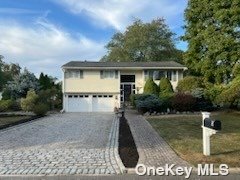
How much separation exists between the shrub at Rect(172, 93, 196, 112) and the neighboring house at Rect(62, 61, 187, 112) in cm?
1224

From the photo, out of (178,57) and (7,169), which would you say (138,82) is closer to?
(178,57)

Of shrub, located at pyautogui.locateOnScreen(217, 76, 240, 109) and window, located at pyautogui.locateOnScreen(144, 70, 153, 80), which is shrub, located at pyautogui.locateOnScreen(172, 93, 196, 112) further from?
window, located at pyautogui.locateOnScreen(144, 70, 153, 80)

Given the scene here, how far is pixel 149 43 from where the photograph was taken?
61469 mm

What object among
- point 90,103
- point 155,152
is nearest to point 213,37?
point 90,103

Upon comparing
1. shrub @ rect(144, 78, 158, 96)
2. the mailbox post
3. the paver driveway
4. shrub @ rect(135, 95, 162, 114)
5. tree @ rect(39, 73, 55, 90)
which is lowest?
the paver driveway

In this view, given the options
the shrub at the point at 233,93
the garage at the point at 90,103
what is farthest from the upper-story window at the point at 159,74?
the shrub at the point at 233,93

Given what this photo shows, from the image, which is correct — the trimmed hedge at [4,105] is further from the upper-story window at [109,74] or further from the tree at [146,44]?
the tree at [146,44]

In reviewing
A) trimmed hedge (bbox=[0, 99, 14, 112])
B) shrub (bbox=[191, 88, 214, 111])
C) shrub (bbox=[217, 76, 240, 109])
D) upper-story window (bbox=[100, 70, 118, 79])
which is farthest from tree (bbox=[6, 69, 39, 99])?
shrub (bbox=[217, 76, 240, 109])

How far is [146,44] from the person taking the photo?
61.2 metres

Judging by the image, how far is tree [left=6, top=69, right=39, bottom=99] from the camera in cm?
4431

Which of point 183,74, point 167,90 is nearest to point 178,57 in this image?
point 183,74

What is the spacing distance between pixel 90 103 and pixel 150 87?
720 centimetres

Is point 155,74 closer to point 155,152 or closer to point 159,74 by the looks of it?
point 159,74

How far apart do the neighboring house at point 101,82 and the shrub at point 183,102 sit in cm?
1224
